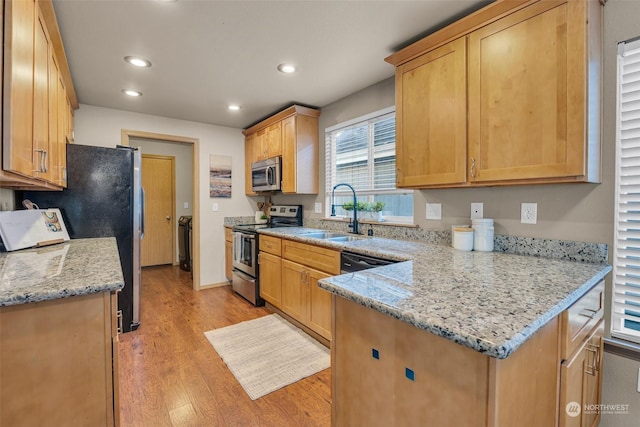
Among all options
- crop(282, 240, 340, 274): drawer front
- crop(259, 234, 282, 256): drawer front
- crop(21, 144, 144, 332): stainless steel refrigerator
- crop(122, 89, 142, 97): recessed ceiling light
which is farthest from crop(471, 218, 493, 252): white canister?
crop(122, 89, 142, 97): recessed ceiling light

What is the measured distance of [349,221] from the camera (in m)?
3.07

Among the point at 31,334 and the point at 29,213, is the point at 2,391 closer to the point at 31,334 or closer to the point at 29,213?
the point at 31,334

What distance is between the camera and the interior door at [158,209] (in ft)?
17.8

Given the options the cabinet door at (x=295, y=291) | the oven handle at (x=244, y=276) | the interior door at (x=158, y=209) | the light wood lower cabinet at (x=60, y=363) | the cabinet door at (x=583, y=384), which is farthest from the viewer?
the interior door at (x=158, y=209)

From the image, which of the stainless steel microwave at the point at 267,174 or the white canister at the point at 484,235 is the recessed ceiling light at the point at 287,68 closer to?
the stainless steel microwave at the point at 267,174

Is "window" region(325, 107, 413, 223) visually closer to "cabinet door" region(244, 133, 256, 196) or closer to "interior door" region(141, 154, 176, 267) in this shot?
"cabinet door" region(244, 133, 256, 196)

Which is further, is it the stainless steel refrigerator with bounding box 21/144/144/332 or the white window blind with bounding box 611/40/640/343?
the stainless steel refrigerator with bounding box 21/144/144/332

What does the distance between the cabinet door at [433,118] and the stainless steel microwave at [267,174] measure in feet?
6.08

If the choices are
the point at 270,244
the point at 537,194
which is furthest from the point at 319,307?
the point at 537,194

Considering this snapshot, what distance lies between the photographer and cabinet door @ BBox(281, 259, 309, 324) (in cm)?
265

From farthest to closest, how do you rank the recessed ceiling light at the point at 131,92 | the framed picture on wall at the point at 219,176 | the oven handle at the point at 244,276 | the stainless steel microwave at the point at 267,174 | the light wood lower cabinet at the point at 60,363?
1. the framed picture on wall at the point at 219,176
2. the stainless steel microwave at the point at 267,174
3. the oven handle at the point at 244,276
4. the recessed ceiling light at the point at 131,92
5. the light wood lower cabinet at the point at 60,363

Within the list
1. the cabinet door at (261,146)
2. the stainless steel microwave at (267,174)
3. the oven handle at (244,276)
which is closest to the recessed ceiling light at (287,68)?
the stainless steel microwave at (267,174)

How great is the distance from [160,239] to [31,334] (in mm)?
5078

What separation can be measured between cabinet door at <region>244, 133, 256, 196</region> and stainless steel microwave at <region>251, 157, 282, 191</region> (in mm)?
195
